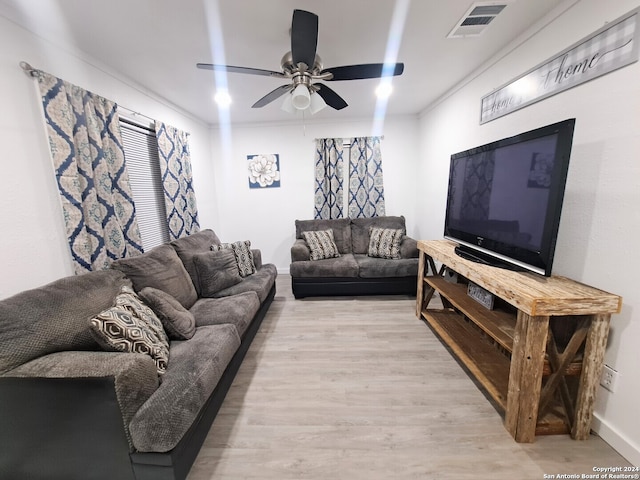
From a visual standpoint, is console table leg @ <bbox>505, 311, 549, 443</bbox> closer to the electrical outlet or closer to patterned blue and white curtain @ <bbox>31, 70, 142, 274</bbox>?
the electrical outlet

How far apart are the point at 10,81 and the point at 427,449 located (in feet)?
10.7

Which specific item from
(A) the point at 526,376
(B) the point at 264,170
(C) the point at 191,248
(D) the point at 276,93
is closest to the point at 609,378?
(A) the point at 526,376

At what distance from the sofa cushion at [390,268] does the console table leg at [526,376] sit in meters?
1.75

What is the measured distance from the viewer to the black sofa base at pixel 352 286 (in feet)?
10.4

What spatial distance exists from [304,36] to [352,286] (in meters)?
2.54

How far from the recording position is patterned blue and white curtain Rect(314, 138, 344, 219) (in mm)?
3967

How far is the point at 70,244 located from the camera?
180 centimetres

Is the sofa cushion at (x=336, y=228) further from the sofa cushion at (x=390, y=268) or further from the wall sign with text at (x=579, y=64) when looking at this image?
the wall sign with text at (x=579, y=64)

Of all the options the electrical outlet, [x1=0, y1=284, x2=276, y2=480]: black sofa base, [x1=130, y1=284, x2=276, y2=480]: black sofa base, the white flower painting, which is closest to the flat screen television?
the electrical outlet

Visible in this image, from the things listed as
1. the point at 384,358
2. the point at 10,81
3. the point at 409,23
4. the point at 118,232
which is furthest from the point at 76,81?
the point at 384,358

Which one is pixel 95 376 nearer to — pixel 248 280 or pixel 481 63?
pixel 248 280

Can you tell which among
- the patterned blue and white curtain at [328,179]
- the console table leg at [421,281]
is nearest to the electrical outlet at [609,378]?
the console table leg at [421,281]

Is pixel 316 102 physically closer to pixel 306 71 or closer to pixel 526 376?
pixel 306 71

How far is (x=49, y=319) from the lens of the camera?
1.28 metres
